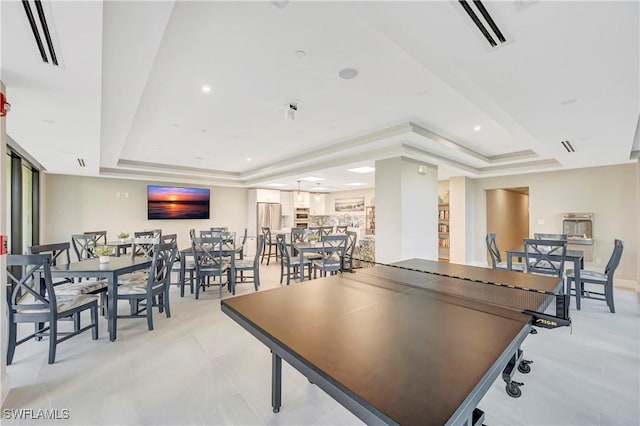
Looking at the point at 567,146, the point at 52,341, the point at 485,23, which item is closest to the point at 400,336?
the point at 485,23

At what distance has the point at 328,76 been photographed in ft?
9.10

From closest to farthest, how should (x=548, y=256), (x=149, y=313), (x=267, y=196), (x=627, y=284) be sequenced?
(x=149, y=313) < (x=548, y=256) < (x=627, y=284) < (x=267, y=196)

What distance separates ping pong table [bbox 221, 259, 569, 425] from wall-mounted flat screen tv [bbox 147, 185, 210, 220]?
783cm

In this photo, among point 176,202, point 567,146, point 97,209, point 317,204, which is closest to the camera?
point 567,146

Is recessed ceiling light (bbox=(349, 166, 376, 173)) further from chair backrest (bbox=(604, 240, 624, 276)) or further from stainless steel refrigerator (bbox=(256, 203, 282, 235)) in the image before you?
stainless steel refrigerator (bbox=(256, 203, 282, 235))

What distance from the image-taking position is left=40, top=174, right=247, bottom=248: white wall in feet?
22.3

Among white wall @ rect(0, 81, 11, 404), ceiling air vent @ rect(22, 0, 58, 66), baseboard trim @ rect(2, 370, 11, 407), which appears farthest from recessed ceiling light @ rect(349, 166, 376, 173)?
baseboard trim @ rect(2, 370, 11, 407)

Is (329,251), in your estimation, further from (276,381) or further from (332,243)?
(276,381)

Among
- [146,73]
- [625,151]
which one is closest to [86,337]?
[146,73]

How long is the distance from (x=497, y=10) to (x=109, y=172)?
8.28 metres

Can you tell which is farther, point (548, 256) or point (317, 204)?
point (317, 204)

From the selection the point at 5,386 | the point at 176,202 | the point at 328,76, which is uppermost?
the point at 328,76

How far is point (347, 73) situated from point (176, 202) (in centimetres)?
745

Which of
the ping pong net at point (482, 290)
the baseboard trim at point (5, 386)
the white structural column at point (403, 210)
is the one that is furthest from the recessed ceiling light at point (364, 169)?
the baseboard trim at point (5, 386)
